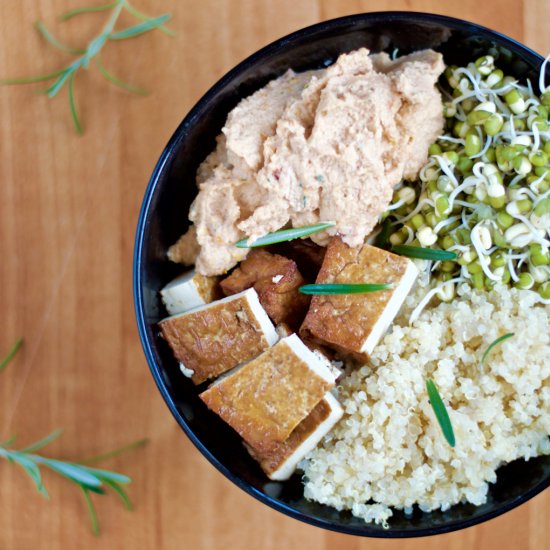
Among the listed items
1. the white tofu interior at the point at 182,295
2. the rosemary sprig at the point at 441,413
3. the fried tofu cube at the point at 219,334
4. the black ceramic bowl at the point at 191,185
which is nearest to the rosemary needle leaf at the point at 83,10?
the black ceramic bowl at the point at 191,185

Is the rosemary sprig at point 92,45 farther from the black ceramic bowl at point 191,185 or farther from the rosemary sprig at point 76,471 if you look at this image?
the rosemary sprig at point 76,471

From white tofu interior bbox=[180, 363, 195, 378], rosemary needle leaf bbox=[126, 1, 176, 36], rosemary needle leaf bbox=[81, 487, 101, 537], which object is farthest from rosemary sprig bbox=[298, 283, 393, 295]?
rosemary needle leaf bbox=[81, 487, 101, 537]

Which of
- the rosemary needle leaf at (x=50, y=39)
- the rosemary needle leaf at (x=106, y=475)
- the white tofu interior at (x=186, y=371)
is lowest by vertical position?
the rosemary needle leaf at (x=106, y=475)

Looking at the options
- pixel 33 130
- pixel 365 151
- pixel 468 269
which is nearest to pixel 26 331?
pixel 33 130

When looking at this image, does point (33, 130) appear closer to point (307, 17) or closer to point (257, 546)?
point (307, 17)

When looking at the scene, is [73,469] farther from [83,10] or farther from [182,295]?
[83,10]

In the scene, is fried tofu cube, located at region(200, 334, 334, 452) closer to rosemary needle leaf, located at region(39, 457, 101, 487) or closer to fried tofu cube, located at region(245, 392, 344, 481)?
fried tofu cube, located at region(245, 392, 344, 481)
